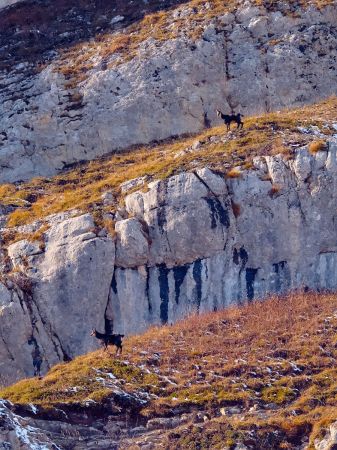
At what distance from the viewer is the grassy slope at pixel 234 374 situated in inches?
1271

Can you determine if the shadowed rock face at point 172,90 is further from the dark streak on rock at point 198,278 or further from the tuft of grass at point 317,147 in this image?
the dark streak on rock at point 198,278

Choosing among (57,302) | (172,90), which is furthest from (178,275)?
(172,90)

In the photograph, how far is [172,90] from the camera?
52.7 meters

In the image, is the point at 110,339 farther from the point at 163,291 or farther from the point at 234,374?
the point at 234,374

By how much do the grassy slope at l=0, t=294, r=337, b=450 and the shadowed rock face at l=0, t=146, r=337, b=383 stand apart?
4.56 feet

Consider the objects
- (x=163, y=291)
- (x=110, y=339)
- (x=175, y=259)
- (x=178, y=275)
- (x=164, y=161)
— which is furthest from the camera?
(x=164, y=161)

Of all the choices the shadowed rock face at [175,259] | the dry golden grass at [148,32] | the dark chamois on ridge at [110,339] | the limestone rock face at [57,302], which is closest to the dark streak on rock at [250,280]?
the shadowed rock face at [175,259]

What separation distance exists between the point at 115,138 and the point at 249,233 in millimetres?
12418

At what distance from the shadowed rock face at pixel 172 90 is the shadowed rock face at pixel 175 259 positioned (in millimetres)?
9725

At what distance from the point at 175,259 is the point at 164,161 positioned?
587 centimetres

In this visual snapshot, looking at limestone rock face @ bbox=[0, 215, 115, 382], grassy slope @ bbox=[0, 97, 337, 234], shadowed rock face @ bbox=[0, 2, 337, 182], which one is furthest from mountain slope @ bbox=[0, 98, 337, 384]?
shadowed rock face @ bbox=[0, 2, 337, 182]

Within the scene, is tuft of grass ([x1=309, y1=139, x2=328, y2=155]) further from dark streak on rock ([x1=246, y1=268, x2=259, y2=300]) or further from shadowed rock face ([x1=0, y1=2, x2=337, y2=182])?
shadowed rock face ([x1=0, y1=2, x2=337, y2=182])

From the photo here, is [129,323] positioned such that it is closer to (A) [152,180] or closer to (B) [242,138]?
(A) [152,180]

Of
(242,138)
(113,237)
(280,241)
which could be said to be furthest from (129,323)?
(242,138)
